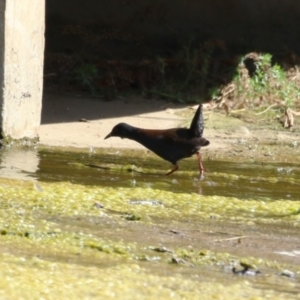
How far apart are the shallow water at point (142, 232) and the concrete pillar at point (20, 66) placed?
3.17 ft

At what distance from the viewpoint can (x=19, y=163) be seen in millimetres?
7984

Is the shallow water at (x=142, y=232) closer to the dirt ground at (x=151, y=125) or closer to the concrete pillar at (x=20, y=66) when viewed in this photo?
the concrete pillar at (x=20, y=66)

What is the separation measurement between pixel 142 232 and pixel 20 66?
4.08 m

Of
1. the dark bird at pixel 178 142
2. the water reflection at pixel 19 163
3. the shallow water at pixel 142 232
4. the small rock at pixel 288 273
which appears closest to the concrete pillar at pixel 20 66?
the water reflection at pixel 19 163

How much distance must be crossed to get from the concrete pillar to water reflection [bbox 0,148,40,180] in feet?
1.23

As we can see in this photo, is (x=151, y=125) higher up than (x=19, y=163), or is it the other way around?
(x=151, y=125)

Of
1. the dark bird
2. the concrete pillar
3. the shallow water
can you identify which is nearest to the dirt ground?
the concrete pillar

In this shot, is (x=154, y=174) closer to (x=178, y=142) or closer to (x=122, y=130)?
(x=178, y=142)

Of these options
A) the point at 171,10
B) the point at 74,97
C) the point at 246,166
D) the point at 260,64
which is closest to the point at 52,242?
the point at 246,166

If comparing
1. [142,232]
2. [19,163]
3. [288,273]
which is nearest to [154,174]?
[19,163]

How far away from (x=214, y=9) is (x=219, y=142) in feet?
15.5

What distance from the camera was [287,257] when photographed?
499cm

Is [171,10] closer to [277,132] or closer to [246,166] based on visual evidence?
[277,132]

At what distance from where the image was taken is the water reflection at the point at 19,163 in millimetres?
7348
